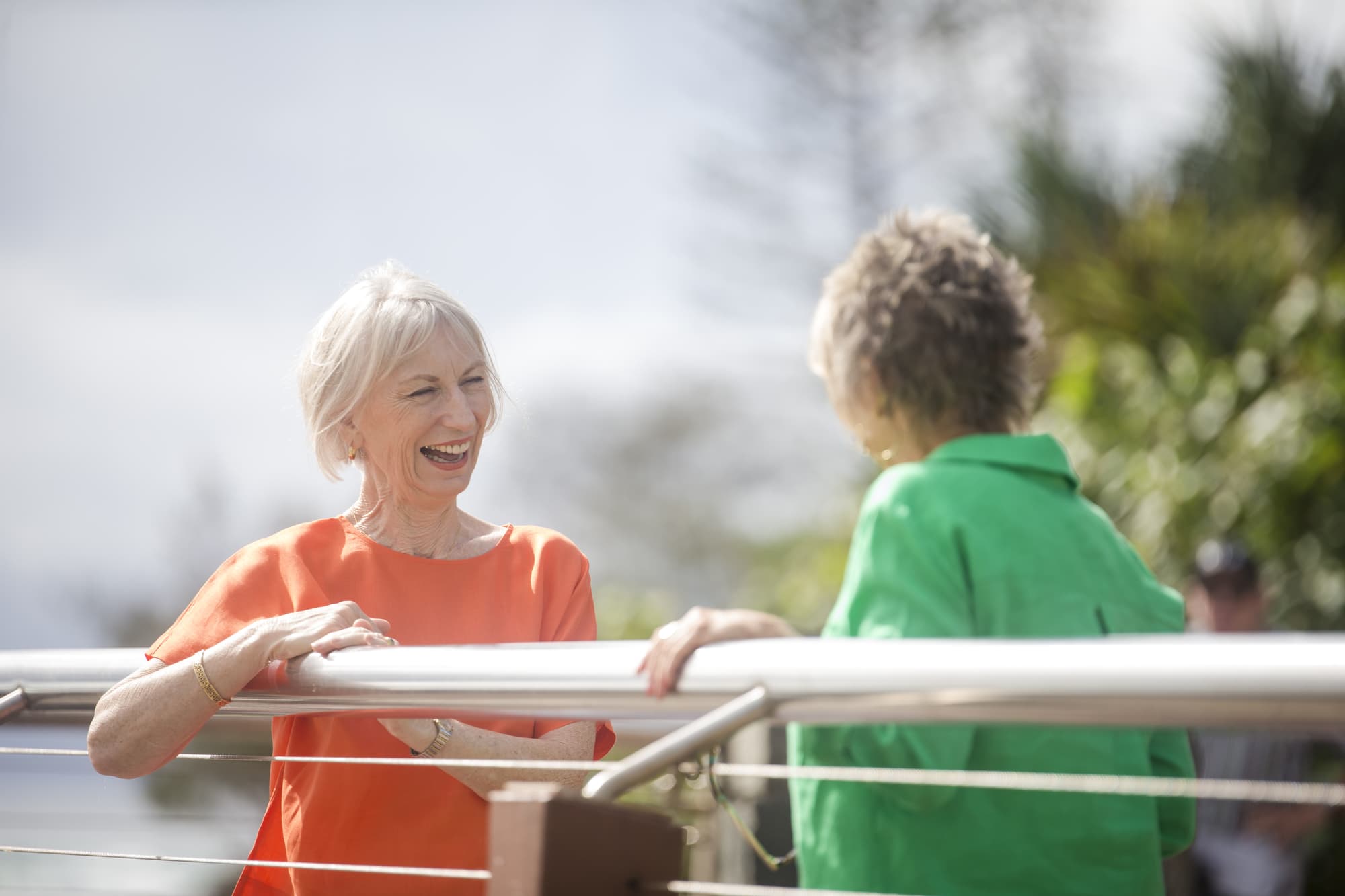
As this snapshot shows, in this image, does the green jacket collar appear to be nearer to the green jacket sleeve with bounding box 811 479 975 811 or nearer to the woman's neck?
the green jacket sleeve with bounding box 811 479 975 811

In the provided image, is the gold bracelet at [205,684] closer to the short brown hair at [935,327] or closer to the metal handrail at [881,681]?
the metal handrail at [881,681]

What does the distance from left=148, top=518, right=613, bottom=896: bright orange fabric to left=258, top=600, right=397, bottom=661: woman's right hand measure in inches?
7.3

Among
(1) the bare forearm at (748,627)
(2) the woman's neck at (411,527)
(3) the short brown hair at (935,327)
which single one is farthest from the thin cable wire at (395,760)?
(3) the short brown hair at (935,327)

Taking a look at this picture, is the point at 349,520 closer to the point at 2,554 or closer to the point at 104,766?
the point at 104,766

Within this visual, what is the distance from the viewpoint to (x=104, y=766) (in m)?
1.87

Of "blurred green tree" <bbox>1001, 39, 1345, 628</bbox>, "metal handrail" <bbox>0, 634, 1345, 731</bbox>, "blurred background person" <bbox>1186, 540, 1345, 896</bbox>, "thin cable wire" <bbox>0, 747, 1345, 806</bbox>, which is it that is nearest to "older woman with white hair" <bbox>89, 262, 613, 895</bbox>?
"metal handrail" <bbox>0, 634, 1345, 731</bbox>

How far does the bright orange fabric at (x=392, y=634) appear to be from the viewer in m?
1.98

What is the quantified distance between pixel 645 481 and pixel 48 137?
384 inches

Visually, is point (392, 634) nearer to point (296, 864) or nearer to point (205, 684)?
point (205, 684)

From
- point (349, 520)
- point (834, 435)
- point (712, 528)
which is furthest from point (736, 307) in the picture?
point (349, 520)

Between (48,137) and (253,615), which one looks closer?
(253,615)

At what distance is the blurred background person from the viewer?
4.79 meters

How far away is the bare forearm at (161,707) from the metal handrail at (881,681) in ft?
0.18

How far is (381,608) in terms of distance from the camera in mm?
2164
